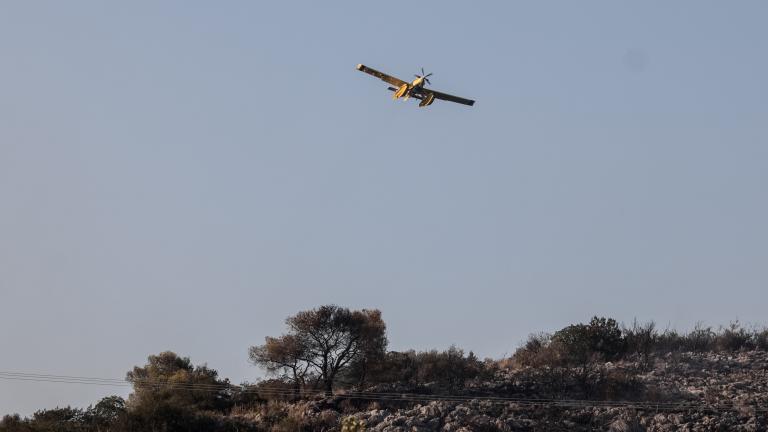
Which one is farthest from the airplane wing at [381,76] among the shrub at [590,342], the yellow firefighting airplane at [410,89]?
the shrub at [590,342]

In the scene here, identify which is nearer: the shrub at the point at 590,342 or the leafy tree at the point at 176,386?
the leafy tree at the point at 176,386

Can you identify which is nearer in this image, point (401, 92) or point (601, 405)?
point (601, 405)

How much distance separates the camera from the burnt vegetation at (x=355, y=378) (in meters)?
61.3

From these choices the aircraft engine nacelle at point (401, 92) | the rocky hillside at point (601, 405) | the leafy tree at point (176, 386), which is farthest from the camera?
the aircraft engine nacelle at point (401, 92)

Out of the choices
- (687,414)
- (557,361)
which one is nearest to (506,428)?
(687,414)

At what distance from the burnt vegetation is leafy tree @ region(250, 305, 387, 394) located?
53 mm

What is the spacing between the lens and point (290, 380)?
6731 centimetres

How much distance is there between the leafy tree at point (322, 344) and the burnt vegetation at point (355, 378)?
0.05 m

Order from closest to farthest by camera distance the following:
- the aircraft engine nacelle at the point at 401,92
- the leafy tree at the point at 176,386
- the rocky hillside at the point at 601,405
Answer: the rocky hillside at the point at 601,405, the leafy tree at the point at 176,386, the aircraft engine nacelle at the point at 401,92

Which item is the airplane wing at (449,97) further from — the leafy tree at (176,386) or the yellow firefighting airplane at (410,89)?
the leafy tree at (176,386)

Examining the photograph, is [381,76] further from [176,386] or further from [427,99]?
[176,386]

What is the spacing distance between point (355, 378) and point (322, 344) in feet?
9.13

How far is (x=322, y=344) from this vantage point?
6706 cm

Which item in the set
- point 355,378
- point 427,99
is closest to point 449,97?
point 427,99
